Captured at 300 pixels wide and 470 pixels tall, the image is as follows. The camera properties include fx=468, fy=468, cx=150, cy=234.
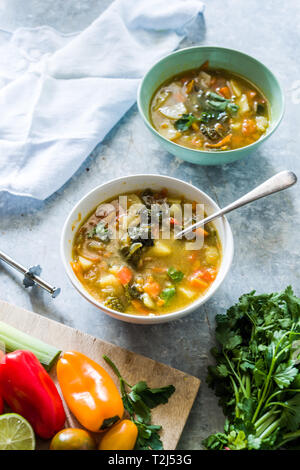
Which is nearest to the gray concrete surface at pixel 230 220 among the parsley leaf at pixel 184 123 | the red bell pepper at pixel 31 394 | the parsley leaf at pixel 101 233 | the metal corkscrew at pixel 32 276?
the metal corkscrew at pixel 32 276

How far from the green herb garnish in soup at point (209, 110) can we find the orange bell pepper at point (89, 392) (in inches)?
58.6

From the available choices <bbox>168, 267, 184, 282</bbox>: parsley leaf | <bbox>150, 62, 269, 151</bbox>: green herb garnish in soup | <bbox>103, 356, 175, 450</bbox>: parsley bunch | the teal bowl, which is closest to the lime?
<bbox>103, 356, 175, 450</bbox>: parsley bunch

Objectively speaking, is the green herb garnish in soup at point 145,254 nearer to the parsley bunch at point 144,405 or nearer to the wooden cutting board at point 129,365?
the wooden cutting board at point 129,365

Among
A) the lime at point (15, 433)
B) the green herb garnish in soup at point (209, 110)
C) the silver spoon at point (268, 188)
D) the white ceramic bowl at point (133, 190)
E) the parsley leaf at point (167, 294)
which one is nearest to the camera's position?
the lime at point (15, 433)

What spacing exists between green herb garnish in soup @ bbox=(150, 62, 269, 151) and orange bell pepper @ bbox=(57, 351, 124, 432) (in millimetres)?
1488

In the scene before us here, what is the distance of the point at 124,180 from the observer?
2.56 m

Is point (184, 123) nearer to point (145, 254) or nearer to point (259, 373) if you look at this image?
point (145, 254)

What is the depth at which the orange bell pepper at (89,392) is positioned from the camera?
204 cm

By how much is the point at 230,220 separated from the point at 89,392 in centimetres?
131

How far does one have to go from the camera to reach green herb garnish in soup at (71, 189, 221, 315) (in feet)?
7.73

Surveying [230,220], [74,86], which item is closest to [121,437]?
[230,220]

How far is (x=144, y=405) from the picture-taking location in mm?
2152

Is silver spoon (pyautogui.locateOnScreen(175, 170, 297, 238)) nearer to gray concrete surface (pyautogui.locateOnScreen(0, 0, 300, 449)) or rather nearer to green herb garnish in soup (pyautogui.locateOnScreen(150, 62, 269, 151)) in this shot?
gray concrete surface (pyautogui.locateOnScreen(0, 0, 300, 449))

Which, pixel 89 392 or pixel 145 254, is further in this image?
pixel 145 254
